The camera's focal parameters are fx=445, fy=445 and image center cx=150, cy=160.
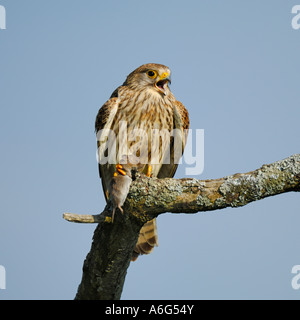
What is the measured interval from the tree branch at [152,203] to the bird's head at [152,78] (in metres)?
2.12

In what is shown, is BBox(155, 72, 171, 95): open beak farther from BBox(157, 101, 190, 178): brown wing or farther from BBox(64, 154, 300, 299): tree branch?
BBox(64, 154, 300, 299): tree branch

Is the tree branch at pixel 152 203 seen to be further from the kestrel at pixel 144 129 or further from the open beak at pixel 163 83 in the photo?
the open beak at pixel 163 83

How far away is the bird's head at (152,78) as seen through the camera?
233 inches

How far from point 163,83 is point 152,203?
252 cm

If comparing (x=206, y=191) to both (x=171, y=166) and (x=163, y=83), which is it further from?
(x=163, y=83)

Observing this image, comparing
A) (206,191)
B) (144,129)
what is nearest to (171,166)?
(144,129)

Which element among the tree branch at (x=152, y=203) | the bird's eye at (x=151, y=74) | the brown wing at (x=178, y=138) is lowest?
the tree branch at (x=152, y=203)

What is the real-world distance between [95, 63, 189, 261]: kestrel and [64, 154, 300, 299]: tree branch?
3.36 ft

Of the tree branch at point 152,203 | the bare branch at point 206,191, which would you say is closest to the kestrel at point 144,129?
the tree branch at point 152,203

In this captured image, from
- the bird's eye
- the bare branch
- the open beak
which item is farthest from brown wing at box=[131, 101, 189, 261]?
the bare branch

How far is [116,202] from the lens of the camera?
4.00m
